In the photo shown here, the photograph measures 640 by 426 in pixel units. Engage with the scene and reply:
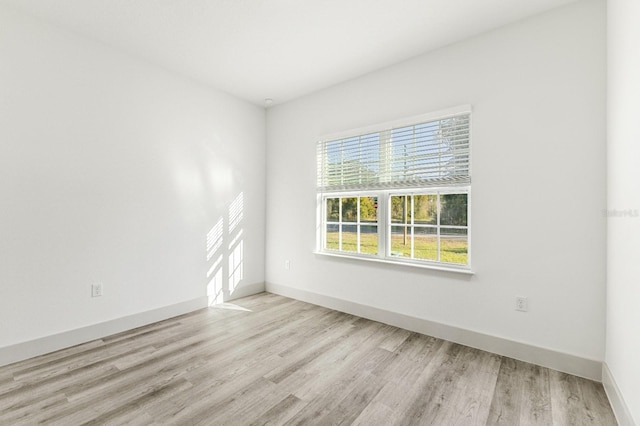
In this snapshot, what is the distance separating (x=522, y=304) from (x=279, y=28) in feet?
10.2

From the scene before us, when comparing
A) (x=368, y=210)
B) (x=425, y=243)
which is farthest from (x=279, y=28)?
(x=425, y=243)

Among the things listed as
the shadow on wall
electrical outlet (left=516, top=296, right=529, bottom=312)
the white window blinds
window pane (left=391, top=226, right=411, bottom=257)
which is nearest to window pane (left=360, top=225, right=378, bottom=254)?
window pane (left=391, top=226, right=411, bottom=257)

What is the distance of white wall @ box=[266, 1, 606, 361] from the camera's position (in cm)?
213

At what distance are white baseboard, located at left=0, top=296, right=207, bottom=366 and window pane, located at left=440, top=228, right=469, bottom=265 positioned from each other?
290 cm

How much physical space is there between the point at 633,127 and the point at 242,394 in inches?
108

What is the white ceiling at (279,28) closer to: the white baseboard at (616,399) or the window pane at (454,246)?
the window pane at (454,246)

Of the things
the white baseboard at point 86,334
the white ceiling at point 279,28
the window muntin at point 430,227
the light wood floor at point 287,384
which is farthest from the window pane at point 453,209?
the white baseboard at point 86,334

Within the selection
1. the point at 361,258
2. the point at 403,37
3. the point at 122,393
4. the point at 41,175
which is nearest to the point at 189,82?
the point at 41,175

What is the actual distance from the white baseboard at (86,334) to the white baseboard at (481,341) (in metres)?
1.71

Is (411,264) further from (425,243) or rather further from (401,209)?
(401,209)

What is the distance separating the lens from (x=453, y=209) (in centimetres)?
279

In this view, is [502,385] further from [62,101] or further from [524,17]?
[62,101]

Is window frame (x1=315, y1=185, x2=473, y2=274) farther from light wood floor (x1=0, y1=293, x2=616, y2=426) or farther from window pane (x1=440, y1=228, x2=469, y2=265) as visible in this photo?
light wood floor (x1=0, y1=293, x2=616, y2=426)

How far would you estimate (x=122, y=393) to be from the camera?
6.32 feet
